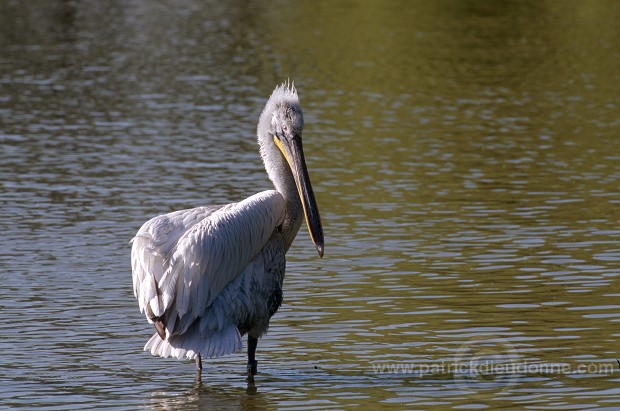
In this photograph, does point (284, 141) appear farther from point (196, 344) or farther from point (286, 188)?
point (196, 344)

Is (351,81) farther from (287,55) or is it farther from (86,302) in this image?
(86,302)

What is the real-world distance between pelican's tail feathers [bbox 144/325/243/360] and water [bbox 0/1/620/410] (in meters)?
0.20

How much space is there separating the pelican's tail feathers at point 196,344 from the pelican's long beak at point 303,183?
75 centimetres

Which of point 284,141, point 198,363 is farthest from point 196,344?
point 284,141

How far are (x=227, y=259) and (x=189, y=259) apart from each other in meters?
0.27

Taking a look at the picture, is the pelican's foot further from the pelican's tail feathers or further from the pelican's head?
the pelican's head

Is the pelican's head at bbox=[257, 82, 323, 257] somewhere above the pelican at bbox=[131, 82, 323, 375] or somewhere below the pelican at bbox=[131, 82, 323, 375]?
above

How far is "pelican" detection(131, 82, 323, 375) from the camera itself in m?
7.54

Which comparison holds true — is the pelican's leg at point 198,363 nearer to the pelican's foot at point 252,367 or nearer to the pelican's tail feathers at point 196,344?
the pelican's tail feathers at point 196,344

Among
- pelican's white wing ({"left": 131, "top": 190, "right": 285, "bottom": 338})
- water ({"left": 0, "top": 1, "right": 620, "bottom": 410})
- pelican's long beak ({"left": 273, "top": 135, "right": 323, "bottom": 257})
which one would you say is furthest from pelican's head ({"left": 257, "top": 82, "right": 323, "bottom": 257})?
water ({"left": 0, "top": 1, "right": 620, "bottom": 410})

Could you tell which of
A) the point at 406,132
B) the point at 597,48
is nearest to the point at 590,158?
the point at 406,132

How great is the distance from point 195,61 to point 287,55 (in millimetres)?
1790

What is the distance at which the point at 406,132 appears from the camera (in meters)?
17.0

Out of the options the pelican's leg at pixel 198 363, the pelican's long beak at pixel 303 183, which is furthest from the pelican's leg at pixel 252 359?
the pelican's long beak at pixel 303 183
